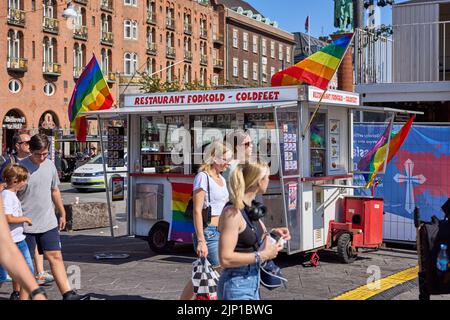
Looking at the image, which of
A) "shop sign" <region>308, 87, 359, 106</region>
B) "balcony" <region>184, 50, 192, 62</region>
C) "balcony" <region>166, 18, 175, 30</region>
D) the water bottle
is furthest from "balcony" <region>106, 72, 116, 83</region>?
the water bottle

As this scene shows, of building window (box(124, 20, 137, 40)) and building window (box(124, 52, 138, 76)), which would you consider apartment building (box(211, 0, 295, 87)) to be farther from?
building window (box(124, 20, 137, 40))

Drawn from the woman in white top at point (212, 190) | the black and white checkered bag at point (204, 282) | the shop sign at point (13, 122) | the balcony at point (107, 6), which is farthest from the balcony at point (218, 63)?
the black and white checkered bag at point (204, 282)

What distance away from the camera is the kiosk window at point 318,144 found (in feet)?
32.2

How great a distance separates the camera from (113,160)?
1097cm

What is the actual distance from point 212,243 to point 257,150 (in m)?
4.00

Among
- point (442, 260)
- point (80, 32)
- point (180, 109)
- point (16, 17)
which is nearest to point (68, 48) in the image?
point (80, 32)

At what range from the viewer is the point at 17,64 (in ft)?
143

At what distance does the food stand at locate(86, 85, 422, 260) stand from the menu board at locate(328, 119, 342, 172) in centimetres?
2

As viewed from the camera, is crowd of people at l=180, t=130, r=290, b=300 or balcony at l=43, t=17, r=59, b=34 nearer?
crowd of people at l=180, t=130, r=290, b=300

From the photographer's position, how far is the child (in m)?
6.69

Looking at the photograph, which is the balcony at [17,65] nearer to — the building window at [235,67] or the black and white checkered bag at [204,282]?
the building window at [235,67]

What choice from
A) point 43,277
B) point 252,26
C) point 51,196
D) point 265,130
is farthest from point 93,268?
point 252,26

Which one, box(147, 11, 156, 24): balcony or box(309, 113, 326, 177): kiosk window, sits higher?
box(147, 11, 156, 24): balcony

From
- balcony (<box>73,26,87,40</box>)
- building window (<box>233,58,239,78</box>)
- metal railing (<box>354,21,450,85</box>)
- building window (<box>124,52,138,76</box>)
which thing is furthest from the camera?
building window (<box>233,58,239,78</box>)
